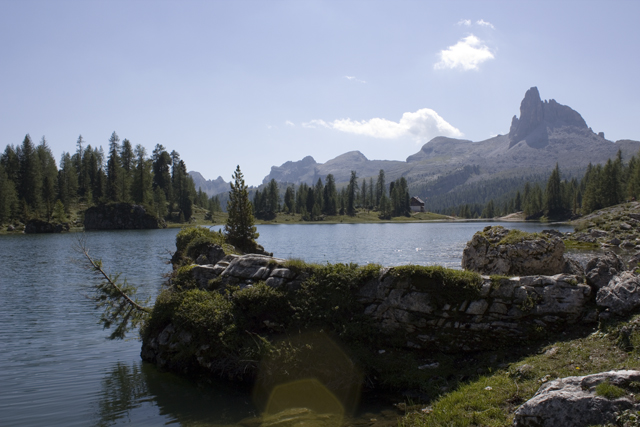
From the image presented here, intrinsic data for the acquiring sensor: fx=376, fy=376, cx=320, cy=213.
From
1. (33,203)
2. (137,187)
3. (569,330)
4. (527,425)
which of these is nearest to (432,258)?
(569,330)

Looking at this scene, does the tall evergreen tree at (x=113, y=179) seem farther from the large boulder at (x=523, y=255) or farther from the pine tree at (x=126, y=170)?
the large boulder at (x=523, y=255)

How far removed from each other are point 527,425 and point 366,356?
6104mm

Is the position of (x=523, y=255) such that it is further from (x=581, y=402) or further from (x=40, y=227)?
(x=40, y=227)

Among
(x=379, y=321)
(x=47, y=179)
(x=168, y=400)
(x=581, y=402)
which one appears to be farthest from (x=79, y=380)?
(x=47, y=179)

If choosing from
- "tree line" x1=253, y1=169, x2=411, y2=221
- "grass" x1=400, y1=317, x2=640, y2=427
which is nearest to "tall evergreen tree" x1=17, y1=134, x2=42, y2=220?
"tree line" x1=253, y1=169, x2=411, y2=221

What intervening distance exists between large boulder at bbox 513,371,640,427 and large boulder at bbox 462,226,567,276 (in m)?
16.7

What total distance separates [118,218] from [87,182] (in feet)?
110

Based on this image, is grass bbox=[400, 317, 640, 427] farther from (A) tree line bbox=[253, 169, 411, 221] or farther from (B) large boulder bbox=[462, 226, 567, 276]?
(A) tree line bbox=[253, 169, 411, 221]

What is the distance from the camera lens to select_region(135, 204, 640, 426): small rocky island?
12.2 m

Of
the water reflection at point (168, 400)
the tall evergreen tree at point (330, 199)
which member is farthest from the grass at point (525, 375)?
the tall evergreen tree at point (330, 199)

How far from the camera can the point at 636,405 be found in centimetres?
667

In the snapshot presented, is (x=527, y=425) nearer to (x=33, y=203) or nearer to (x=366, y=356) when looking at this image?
(x=366, y=356)

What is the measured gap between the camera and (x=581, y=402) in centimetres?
708

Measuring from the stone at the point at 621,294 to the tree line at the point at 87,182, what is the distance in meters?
124
